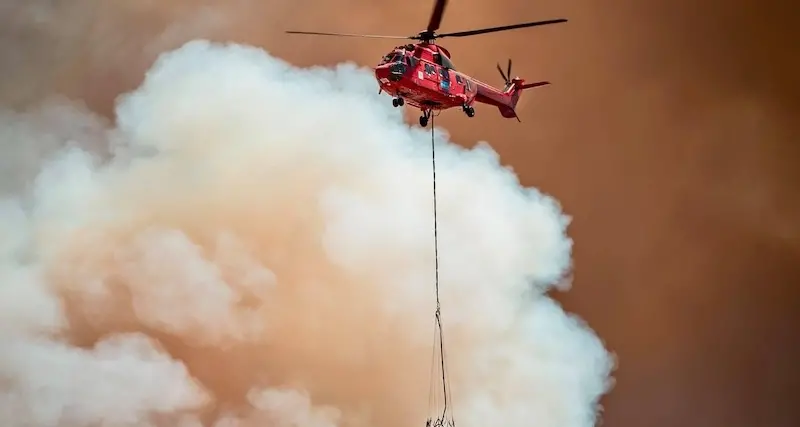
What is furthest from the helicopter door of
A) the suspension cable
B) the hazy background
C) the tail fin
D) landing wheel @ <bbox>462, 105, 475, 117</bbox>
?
the hazy background

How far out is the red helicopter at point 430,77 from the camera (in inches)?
258

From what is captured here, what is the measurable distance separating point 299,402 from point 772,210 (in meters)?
5.25

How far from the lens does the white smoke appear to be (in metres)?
7.51

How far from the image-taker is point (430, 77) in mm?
6859

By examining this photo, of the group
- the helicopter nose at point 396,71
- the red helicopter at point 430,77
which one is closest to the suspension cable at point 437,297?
the red helicopter at point 430,77

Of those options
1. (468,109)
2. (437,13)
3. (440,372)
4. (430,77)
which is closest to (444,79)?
(430,77)

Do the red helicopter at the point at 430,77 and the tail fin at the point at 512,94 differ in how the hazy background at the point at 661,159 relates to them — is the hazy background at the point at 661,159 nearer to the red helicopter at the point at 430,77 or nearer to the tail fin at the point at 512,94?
the tail fin at the point at 512,94

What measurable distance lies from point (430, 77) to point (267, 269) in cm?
255

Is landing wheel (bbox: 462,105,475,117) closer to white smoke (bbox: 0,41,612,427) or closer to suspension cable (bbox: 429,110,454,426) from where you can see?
suspension cable (bbox: 429,110,454,426)

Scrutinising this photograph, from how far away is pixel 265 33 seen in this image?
27.1 ft

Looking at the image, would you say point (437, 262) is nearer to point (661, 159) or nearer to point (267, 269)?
point (267, 269)

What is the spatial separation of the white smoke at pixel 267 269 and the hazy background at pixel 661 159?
342mm

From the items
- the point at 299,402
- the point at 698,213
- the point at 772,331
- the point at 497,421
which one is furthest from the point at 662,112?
the point at 299,402

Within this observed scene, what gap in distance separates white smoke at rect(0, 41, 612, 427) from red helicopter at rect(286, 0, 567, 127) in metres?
1.27
